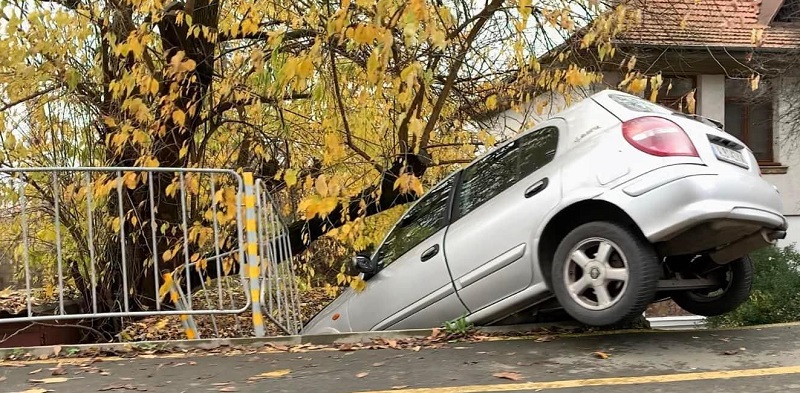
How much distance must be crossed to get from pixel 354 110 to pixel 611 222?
165 inches

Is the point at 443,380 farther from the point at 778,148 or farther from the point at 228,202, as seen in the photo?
the point at 778,148

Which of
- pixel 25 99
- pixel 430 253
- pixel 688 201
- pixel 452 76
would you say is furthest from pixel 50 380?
pixel 452 76

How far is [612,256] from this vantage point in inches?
154

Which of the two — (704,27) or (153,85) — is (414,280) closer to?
(153,85)

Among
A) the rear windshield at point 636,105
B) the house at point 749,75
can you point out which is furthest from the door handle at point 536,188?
the house at point 749,75

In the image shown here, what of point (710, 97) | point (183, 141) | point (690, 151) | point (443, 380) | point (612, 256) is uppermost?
point (710, 97)

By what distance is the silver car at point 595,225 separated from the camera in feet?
12.2

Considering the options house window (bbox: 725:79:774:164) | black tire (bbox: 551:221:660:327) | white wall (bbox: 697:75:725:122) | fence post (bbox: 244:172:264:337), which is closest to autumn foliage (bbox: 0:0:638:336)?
fence post (bbox: 244:172:264:337)

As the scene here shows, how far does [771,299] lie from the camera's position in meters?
8.44

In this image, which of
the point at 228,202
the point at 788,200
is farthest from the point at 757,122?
the point at 228,202

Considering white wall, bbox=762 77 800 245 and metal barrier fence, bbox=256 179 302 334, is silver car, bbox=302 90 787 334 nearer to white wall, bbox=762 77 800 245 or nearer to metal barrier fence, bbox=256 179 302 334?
metal barrier fence, bbox=256 179 302 334

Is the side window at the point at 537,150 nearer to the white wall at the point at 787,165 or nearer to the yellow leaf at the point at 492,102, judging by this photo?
the yellow leaf at the point at 492,102

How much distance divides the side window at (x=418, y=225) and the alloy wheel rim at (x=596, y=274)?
Answer: 1.25 meters

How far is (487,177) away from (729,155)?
1646 millimetres
